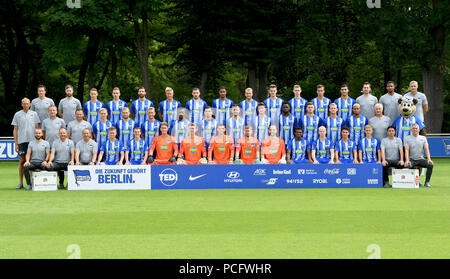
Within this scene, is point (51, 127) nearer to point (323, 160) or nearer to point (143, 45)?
point (323, 160)

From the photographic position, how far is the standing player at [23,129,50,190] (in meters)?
15.6

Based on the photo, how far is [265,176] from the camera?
15773 mm

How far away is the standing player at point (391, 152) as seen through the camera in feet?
51.4

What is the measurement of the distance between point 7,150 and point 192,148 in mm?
14091

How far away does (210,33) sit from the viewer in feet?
106

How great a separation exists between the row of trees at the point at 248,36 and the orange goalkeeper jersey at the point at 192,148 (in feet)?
46.6

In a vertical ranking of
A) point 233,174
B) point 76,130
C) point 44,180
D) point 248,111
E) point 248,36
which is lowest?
point 44,180

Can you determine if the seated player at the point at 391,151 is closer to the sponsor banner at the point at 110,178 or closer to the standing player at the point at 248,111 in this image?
the standing player at the point at 248,111

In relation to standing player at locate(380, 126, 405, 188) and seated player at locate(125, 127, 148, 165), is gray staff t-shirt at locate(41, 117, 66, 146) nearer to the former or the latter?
seated player at locate(125, 127, 148, 165)

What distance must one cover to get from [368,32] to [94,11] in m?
13.3

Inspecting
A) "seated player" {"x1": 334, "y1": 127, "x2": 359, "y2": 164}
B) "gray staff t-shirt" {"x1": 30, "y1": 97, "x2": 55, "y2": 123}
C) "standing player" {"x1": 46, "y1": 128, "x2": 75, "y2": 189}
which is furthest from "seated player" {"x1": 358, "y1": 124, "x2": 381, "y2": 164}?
"gray staff t-shirt" {"x1": 30, "y1": 97, "x2": 55, "y2": 123}

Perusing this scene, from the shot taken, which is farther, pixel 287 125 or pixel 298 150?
pixel 287 125

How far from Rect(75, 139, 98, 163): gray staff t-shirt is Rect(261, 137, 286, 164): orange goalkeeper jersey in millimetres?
4254

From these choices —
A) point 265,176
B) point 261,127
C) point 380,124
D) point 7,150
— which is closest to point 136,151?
point 261,127
